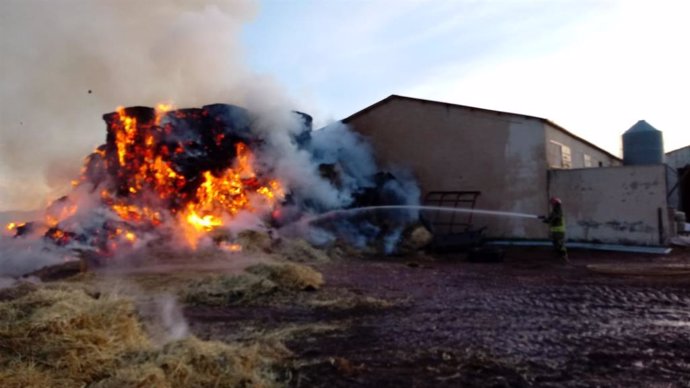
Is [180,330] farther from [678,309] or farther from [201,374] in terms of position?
[678,309]

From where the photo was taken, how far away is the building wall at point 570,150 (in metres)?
18.1

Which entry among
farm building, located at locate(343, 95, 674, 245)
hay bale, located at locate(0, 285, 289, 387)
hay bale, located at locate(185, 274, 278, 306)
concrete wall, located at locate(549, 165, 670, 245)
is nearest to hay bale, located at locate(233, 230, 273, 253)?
hay bale, located at locate(185, 274, 278, 306)

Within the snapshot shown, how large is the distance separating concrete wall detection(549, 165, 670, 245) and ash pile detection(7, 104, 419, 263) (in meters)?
5.56

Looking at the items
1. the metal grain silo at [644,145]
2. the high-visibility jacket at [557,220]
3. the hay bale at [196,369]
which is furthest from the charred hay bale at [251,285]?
the metal grain silo at [644,145]

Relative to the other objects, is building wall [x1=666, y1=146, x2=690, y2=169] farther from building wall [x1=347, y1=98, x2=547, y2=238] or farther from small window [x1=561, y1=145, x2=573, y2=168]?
building wall [x1=347, y1=98, x2=547, y2=238]

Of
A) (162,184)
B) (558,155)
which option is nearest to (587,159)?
(558,155)

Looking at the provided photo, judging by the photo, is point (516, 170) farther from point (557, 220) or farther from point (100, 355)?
point (100, 355)

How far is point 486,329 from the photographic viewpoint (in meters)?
6.05

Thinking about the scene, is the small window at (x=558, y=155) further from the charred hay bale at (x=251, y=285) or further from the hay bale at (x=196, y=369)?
the hay bale at (x=196, y=369)

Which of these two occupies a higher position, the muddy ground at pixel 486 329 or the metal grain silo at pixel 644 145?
the metal grain silo at pixel 644 145

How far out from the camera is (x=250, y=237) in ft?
47.4

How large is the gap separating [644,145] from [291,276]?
2002 cm

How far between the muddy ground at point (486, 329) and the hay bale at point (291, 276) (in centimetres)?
30

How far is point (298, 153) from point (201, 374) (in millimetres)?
14078
